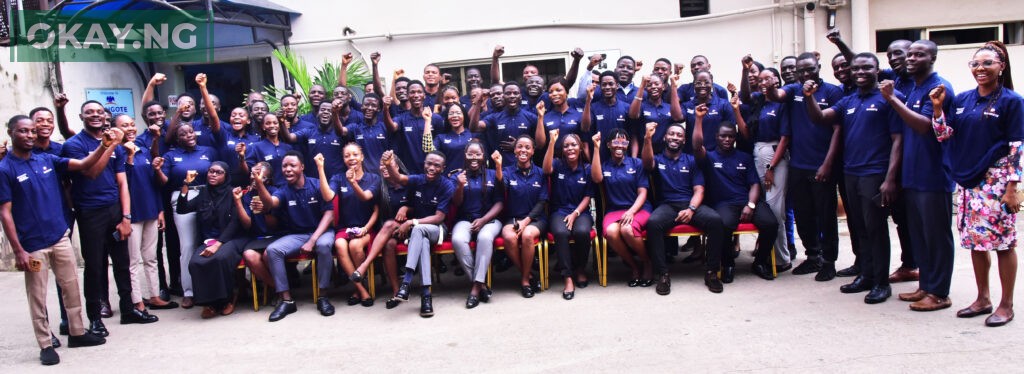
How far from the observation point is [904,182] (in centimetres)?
500

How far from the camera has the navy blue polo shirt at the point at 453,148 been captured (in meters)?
6.60

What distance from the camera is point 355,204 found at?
244 inches

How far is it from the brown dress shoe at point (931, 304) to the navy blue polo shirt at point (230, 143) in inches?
215

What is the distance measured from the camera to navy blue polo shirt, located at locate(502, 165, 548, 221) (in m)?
6.24

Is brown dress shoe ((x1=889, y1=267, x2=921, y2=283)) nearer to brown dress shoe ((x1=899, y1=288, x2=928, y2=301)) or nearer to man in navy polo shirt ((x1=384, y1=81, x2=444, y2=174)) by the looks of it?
brown dress shoe ((x1=899, y1=288, x2=928, y2=301))

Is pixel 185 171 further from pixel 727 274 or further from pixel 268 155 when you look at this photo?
pixel 727 274

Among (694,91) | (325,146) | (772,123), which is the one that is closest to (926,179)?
(772,123)

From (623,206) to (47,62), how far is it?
724 cm

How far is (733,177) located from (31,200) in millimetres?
5255

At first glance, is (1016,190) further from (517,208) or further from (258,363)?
(258,363)

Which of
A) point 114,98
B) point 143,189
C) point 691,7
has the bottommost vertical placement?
point 143,189

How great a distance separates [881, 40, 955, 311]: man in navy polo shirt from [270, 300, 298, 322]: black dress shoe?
15.0 feet

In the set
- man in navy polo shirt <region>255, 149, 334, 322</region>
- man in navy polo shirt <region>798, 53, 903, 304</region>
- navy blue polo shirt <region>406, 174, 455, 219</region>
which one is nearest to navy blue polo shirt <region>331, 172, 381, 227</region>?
man in navy polo shirt <region>255, 149, 334, 322</region>

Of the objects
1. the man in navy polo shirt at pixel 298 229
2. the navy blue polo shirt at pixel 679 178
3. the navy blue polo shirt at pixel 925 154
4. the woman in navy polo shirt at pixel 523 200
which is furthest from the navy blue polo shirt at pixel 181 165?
the navy blue polo shirt at pixel 925 154
